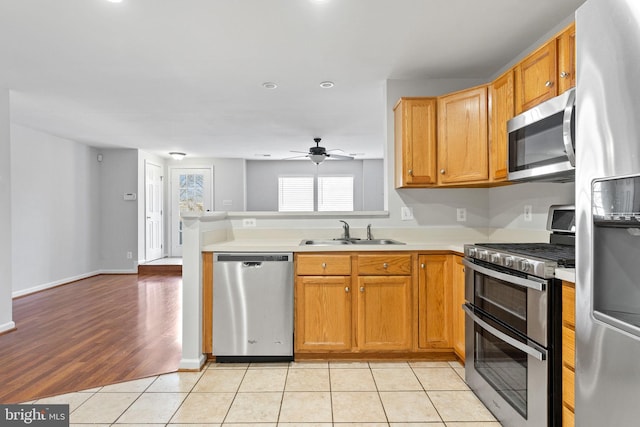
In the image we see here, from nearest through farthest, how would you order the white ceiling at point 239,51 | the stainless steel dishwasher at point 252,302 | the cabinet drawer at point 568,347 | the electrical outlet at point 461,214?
the cabinet drawer at point 568,347 < the white ceiling at point 239,51 < the stainless steel dishwasher at point 252,302 < the electrical outlet at point 461,214

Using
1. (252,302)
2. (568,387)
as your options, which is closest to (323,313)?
(252,302)

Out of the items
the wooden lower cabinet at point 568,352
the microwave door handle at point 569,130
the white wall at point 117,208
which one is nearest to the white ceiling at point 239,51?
the microwave door handle at point 569,130

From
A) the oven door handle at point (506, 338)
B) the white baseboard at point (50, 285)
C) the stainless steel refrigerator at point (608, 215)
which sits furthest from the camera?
the white baseboard at point (50, 285)

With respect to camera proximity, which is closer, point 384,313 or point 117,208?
point 384,313

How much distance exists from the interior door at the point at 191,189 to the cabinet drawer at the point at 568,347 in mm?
7250

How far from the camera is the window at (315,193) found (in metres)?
8.20

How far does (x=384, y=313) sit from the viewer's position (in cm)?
255

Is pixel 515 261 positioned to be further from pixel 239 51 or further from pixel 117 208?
pixel 117 208

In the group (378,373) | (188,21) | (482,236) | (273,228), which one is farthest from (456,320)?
(188,21)

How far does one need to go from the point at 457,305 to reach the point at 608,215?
1.56 meters

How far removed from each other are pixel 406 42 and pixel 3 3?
2.52 metres

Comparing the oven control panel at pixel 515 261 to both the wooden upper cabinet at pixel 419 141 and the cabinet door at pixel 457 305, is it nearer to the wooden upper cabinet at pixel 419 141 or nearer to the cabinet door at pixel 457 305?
the cabinet door at pixel 457 305

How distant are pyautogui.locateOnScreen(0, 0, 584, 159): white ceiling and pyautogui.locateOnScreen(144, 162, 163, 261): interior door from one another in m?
2.54

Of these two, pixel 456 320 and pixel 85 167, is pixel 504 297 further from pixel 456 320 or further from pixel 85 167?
pixel 85 167
